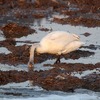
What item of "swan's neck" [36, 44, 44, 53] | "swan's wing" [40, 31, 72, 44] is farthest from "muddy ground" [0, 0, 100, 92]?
"swan's wing" [40, 31, 72, 44]

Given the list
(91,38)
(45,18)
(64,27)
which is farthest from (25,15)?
(91,38)

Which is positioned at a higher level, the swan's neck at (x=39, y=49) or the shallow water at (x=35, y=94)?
the swan's neck at (x=39, y=49)

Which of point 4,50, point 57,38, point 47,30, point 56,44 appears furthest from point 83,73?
point 47,30

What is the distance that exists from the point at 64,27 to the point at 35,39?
3160 mm

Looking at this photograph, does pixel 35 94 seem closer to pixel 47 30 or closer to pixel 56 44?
pixel 56 44

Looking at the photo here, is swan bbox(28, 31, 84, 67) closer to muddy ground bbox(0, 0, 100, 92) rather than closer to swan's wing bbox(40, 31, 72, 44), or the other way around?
swan's wing bbox(40, 31, 72, 44)

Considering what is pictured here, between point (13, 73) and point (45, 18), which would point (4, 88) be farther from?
point (45, 18)

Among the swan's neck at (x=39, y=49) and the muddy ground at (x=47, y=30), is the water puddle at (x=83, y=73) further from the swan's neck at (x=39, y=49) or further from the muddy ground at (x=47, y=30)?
the swan's neck at (x=39, y=49)

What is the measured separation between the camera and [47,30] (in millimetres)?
19812

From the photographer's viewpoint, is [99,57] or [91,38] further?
[91,38]

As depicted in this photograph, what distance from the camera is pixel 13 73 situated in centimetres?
1314

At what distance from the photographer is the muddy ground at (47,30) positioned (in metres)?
12.6

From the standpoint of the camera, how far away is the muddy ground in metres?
12.6

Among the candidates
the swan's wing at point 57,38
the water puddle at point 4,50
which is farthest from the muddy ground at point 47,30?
the swan's wing at point 57,38
